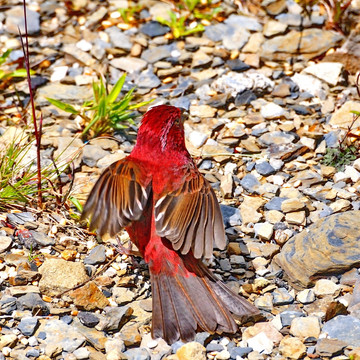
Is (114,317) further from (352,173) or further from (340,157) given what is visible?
(340,157)

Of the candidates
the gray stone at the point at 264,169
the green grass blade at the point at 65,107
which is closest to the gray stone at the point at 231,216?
Answer: the gray stone at the point at 264,169

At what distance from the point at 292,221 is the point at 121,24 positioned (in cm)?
348

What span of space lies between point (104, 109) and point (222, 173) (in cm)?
121

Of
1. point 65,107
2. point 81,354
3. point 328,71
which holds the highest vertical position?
point 328,71

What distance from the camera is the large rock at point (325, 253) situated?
15.5ft

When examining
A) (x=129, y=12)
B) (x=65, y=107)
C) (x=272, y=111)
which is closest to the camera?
(x=65, y=107)

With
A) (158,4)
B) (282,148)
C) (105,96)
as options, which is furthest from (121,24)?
(282,148)

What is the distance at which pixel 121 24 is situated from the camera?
25.1 feet

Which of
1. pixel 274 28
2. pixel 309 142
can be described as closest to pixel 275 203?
pixel 309 142

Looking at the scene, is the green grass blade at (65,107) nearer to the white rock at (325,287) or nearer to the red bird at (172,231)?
the red bird at (172,231)

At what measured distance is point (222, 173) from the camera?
598 centimetres

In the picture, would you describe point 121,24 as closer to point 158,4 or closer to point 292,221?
point 158,4

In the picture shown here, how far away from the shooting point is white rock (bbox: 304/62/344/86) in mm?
6832

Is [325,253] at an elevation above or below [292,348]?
above
